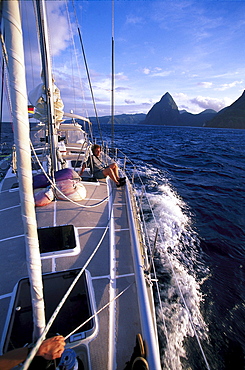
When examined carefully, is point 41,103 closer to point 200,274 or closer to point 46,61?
point 46,61

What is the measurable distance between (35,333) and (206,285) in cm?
428

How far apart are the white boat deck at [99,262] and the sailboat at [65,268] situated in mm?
12

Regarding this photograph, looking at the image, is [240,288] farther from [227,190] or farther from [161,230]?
[227,190]

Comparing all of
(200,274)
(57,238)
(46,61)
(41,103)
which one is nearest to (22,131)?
(57,238)

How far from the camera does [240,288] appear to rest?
437 cm

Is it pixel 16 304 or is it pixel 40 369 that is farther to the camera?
pixel 16 304

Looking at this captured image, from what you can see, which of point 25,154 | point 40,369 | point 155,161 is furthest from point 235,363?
point 155,161

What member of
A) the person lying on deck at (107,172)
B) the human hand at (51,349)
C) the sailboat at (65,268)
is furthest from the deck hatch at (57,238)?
the person lying on deck at (107,172)

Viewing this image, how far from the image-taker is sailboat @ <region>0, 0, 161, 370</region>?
1146 mm

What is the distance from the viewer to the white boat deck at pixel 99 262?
212 cm

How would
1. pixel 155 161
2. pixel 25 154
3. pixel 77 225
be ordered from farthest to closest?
pixel 155 161, pixel 77 225, pixel 25 154

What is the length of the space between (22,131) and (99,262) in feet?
8.63

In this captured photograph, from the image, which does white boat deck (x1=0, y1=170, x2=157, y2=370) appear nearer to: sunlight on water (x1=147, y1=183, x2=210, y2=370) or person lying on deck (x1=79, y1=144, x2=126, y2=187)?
sunlight on water (x1=147, y1=183, x2=210, y2=370)

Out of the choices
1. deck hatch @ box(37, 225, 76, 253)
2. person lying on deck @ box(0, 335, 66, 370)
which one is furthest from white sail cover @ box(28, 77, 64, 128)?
person lying on deck @ box(0, 335, 66, 370)
